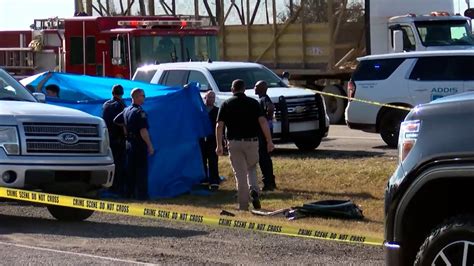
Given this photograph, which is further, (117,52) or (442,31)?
(442,31)

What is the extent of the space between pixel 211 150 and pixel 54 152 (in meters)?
5.08

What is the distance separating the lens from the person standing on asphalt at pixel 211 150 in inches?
667

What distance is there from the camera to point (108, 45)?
83.1ft

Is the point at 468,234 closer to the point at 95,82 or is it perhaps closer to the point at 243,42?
the point at 95,82

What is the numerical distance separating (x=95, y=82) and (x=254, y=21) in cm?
1141

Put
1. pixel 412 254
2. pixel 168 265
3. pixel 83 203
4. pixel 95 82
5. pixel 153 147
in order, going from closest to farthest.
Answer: pixel 412 254 → pixel 168 265 → pixel 83 203 → pixel 153 147 → pixel 95 82

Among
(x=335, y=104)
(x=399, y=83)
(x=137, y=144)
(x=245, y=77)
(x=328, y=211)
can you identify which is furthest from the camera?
(x=335, y=104)

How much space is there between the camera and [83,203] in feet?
39.0

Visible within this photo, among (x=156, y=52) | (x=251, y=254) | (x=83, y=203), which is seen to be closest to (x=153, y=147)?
(x=83, y=203)

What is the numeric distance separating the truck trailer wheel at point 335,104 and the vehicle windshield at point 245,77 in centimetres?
677

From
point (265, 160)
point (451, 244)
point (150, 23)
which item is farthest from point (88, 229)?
point (150, 23)

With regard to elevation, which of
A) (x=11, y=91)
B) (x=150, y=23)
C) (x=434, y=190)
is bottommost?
(x=434, y=190)

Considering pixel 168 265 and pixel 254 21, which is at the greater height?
pixel 254 21

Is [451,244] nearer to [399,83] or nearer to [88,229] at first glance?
[88,229]
